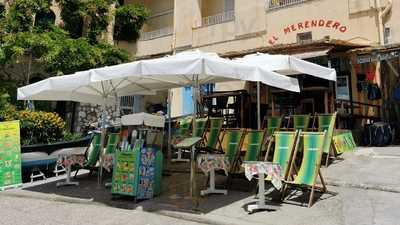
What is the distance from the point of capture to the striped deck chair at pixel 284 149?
712 cm

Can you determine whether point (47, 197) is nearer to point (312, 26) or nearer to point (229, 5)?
point (312, 26)

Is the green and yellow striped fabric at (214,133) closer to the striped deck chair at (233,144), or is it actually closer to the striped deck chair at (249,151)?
the striped deck chair at (233,144)

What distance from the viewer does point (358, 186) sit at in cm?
758

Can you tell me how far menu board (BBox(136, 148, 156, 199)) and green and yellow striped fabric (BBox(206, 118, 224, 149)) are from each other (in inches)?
91.5

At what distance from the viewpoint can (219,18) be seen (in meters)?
20.3

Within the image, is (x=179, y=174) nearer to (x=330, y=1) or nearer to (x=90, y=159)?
(x=90, y=159)

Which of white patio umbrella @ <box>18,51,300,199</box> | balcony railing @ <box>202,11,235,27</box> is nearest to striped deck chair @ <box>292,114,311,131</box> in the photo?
white patio umbrella @ <box>18,51,300,199</box>

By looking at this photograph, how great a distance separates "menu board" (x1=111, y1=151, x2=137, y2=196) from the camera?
25.1ft

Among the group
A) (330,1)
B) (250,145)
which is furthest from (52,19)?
(250,145)

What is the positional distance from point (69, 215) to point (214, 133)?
14.2 feet

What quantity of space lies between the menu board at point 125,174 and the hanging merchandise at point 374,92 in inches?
394

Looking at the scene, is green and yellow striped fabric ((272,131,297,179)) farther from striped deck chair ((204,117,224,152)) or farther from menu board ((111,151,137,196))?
menu board ((111,151,137,196))

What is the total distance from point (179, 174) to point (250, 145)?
2.31m

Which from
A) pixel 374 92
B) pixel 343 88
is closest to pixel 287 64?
pixel 374 92
